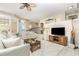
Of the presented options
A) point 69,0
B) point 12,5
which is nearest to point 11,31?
point 12,5

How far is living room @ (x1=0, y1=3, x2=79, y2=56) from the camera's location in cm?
188

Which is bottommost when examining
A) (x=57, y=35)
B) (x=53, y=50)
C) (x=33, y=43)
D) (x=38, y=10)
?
(x=53, y=50)

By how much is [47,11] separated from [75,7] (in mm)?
516

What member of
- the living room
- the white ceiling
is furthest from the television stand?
the white ceiling

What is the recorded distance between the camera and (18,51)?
5.98 feet

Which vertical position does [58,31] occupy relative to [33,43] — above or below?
above

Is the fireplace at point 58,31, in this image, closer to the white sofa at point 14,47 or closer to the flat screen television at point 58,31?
the flat screen television at point 58,31

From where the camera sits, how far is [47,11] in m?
1.97

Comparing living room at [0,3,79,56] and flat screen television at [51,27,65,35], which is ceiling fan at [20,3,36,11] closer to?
living room at [0,3,79,56]

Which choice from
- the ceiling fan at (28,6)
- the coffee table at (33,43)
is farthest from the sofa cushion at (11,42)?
the ceiling fan at (28,6)

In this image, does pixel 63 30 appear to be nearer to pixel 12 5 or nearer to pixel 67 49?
pixel 67 49

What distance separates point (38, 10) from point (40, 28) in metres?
0.34

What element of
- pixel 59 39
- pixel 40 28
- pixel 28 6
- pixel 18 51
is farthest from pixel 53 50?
pixel 28 6

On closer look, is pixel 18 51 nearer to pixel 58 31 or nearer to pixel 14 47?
pixel 14 47
